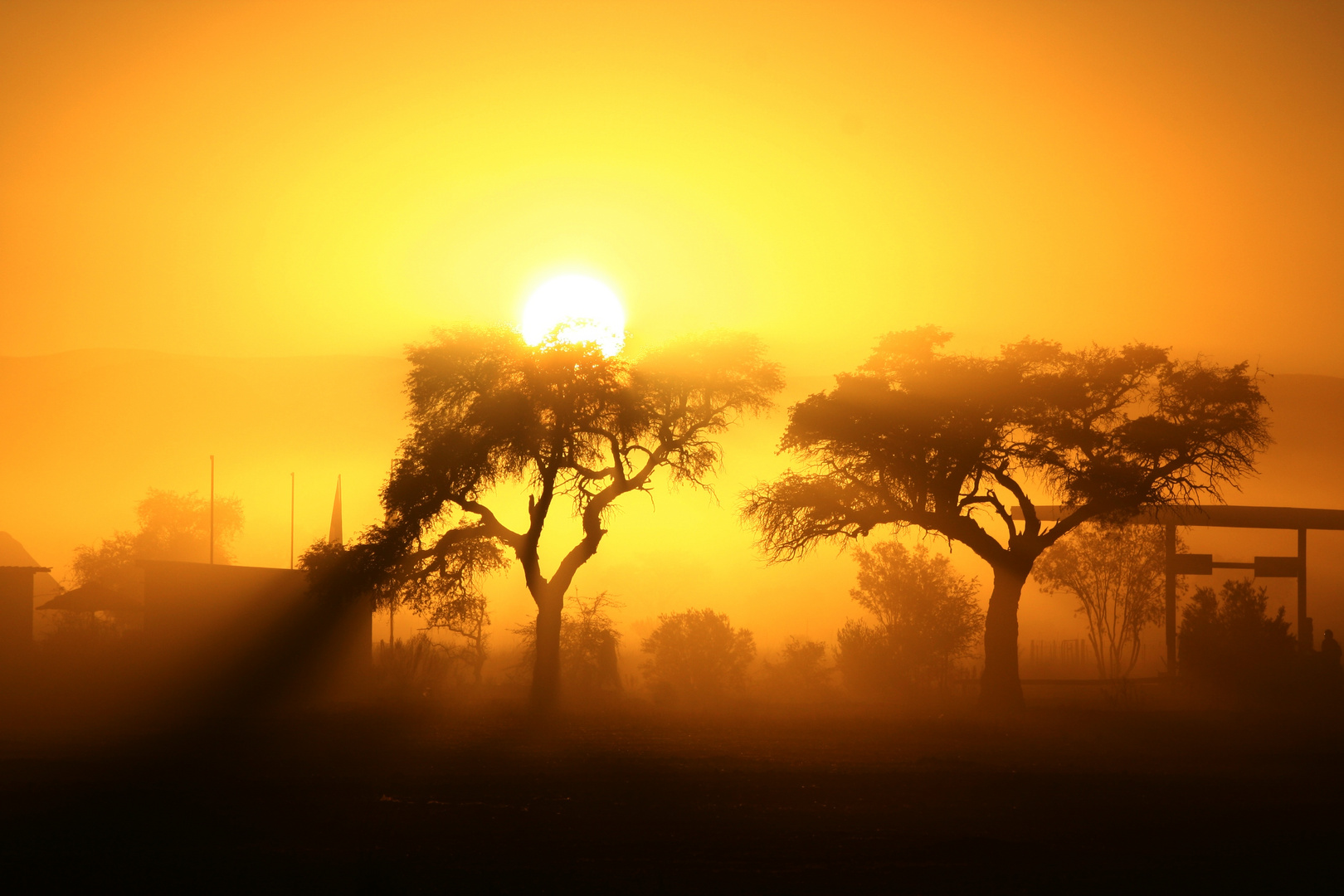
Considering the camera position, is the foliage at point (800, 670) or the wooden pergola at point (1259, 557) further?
the foliage at point (800, 670)

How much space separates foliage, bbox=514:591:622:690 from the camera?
1832 inches

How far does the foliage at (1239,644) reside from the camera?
107 ft

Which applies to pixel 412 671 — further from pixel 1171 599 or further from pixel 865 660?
pixel 1171 599

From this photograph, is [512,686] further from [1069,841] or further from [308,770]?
[1069,841]

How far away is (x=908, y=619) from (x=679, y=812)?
45.6 meters

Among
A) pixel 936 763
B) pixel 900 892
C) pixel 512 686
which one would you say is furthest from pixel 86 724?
pixel 900 892

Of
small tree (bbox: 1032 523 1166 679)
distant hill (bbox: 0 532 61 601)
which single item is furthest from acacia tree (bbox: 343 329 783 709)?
distant hill (bbox: 0 532 61 601)

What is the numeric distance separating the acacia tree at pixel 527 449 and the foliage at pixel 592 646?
48.4ft

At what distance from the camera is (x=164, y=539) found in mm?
87938

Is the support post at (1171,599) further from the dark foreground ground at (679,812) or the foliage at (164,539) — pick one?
the foliage at (164,539)

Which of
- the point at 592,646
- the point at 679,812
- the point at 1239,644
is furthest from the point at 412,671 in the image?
the point at 1239,644

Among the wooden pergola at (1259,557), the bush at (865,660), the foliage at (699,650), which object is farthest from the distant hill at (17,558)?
the wooden pergola at (1259,557)

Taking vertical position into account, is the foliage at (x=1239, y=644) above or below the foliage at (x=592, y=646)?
above

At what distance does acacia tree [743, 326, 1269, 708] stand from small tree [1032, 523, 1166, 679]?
32.2 m
